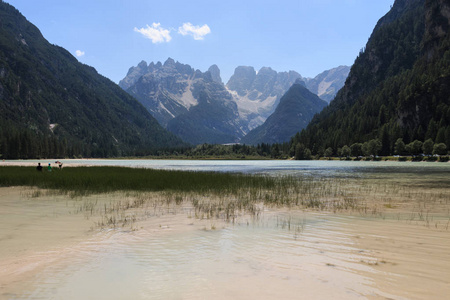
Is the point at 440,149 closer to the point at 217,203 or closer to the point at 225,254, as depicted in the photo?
the point at 217,203

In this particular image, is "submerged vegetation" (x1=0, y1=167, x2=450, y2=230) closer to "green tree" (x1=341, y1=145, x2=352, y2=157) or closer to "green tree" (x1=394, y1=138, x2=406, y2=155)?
"green tree" (x1=394, y1=138, x2=406, y2=155)

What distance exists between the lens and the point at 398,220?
16281 millimetres

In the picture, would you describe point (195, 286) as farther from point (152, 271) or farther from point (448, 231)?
point (448, 231)

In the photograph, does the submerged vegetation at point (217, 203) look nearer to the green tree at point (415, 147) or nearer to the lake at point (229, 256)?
the lake at point (229, 256)

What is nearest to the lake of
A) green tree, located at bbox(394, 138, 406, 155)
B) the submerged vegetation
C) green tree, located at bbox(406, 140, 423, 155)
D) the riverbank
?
the riverbank

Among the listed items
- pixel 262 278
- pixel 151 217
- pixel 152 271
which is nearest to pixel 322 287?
pixel 262 278

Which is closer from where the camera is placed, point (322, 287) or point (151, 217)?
point (322, 287)

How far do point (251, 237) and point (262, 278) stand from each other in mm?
4951

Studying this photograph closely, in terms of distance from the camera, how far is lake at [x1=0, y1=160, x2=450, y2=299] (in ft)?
24.2

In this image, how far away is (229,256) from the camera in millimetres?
10297

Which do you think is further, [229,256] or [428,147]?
[428,147]

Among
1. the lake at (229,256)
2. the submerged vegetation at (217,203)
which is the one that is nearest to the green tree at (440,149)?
the submerged vegetation at (217,203)

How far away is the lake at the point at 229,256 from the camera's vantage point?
736 cm

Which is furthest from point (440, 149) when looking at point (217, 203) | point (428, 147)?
point (217, 203)
